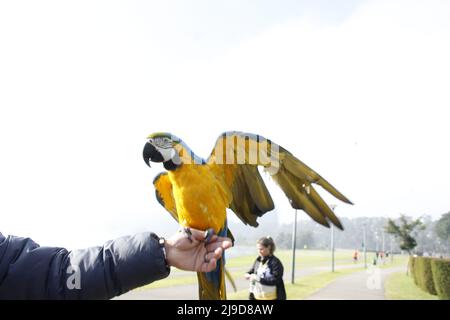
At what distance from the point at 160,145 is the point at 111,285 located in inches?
69.4

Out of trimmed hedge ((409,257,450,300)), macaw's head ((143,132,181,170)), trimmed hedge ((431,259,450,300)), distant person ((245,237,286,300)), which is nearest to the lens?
macaw's head ((143,132,181,170))

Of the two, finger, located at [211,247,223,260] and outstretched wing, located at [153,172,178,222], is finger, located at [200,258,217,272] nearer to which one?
finger, located at [211,247,223,260]

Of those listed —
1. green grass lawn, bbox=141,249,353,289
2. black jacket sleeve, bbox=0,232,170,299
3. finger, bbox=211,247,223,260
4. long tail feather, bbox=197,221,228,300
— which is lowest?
green grass lawn, bbox=141,249,353,289

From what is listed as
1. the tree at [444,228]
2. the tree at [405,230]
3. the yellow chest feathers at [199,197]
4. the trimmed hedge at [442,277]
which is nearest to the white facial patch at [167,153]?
the yellow chest feathers at [199,197]

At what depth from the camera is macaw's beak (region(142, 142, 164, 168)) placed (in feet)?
11.0

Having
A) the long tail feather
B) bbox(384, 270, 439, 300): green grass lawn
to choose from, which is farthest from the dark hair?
bbox(384, 270, 439, 300): green grass lawn

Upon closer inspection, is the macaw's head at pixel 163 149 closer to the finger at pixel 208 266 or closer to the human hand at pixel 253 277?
the finger at pixel 208 266

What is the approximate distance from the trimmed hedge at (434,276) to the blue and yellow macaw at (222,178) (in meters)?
13.4

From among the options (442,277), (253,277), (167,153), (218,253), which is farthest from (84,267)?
(442,277)

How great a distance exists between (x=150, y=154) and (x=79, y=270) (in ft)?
5.79

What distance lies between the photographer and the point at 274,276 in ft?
17.0

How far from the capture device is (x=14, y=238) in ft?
6.07
